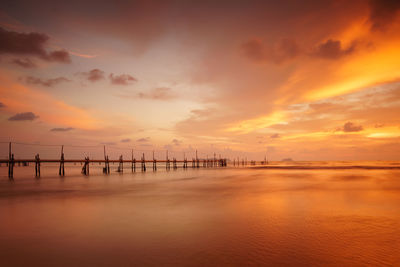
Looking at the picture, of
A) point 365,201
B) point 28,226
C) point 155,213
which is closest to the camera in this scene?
point 28,226

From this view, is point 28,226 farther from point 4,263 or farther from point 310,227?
point 310,227

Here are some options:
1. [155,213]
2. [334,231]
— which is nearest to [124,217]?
[155,213]

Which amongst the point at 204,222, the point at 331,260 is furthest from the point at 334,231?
the point at 204,222

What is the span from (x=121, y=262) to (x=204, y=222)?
4.36 m

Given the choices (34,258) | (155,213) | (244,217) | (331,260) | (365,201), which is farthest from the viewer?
(365,201)

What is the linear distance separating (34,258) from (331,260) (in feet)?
24.1

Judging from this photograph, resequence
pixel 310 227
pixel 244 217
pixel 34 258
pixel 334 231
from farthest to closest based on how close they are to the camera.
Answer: pixel 244 217 → pixel 310 227 → pixel 334 231 → pixel 34 258

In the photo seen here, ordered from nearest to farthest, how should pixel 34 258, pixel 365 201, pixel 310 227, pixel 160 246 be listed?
pixel 34 258 < pixel 160 246 < pixel 310 227 < pixel 365 201

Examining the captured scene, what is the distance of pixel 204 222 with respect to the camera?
31.2ft

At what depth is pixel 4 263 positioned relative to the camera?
226 inches

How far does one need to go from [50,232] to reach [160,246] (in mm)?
4519

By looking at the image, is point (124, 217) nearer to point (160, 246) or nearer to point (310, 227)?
point (160, 246)

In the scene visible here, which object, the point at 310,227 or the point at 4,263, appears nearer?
the point at 4,263

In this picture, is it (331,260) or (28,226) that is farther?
(28,226)
